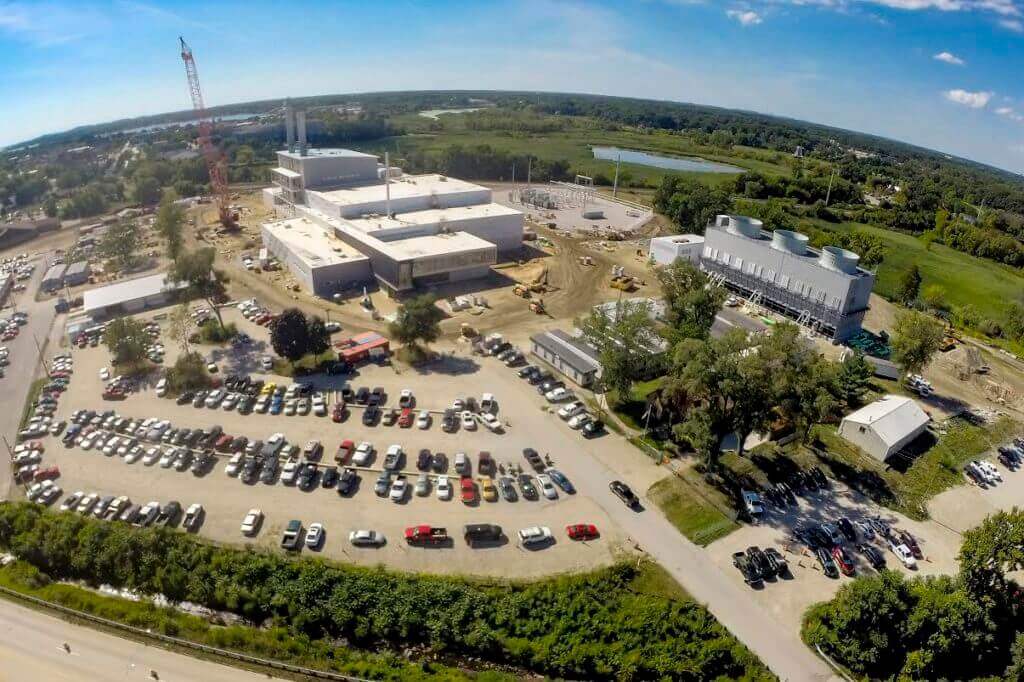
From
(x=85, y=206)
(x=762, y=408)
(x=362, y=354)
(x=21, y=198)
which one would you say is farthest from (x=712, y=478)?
(x=21, y=198)

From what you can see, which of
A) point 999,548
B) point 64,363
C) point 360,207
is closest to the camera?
point 999,548

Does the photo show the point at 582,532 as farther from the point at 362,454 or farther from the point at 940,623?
the point at 940,623

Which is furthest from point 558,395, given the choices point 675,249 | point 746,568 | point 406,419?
point 675,249

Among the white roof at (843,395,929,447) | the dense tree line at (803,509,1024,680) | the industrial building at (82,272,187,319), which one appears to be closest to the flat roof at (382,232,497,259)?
the industrial building at (82,272,187,319)

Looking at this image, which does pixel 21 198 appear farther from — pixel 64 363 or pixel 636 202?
pixel 636 202

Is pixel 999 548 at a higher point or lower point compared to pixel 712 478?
higher

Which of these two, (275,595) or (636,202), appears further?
(636,202)

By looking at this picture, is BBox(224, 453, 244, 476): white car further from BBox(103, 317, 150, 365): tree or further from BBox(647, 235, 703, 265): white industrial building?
BBox(647, 235, 703, 265): white industrial building
